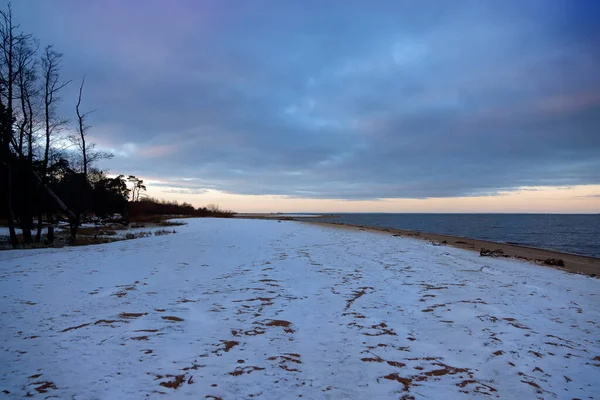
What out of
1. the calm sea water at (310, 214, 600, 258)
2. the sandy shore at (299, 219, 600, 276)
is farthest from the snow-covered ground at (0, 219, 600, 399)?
the calm sea water at (310, 214, 600, 258)

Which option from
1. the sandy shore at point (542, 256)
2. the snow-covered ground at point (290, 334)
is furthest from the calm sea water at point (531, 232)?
the snow-covered ground at point (290, 334)

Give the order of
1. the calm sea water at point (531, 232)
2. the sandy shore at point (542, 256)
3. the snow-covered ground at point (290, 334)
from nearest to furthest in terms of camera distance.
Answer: the snow-covered ground at point (290, 334) → the sandy shore at point (542, 256) → the calm sea water at point (531, 232)

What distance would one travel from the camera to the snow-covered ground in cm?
358

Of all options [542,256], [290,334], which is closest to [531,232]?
[542,256]

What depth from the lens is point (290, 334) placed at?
16.5 feet

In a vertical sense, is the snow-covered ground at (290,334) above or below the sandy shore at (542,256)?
Result: above

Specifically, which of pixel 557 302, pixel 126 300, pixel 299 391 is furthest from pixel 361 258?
pixel 299 391

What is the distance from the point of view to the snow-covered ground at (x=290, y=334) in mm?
3584

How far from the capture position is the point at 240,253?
1344 cm

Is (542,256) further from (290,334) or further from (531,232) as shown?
(531,232)

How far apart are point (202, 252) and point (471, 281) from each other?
981 cm

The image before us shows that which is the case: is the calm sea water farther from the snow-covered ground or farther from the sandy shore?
the snow-covered ground

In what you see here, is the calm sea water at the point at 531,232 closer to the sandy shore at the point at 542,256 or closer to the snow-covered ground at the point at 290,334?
the sandy shore at the point at 542,256

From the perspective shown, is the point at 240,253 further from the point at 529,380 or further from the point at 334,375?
the point at 529,380
